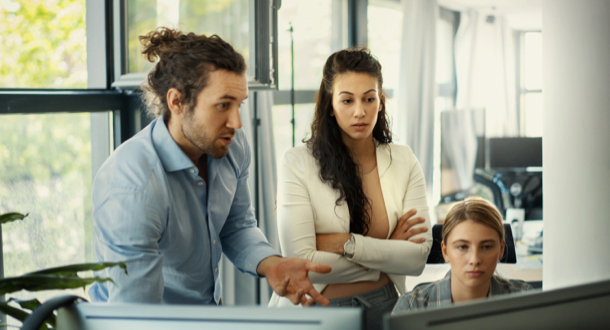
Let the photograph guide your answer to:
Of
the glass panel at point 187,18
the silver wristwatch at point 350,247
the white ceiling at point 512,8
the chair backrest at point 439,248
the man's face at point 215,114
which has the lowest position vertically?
the chair backrest at point 439,248

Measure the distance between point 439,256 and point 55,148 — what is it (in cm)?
155

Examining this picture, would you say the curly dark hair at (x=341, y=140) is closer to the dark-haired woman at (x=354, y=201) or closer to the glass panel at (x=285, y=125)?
the dark-haired woman at (x=354, y=201)

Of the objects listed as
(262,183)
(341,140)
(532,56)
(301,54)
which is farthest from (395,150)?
(532,56)

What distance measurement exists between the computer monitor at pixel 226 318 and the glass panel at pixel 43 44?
4.55 feet

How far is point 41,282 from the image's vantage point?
727 mm

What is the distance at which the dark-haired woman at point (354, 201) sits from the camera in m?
1.53

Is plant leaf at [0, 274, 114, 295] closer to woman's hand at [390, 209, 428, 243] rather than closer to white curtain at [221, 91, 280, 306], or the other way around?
woman's hand at [390, 209, 428, 243]

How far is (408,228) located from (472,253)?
0.71 ft

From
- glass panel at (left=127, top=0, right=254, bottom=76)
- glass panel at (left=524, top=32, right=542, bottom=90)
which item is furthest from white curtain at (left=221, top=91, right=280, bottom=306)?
glass panel at (left=524, top=32, right=542, bottom=90)

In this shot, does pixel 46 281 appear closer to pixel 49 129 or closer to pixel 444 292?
pixel 444 292

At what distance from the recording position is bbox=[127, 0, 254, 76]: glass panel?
6.79 ft

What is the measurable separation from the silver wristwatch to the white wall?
544 mm

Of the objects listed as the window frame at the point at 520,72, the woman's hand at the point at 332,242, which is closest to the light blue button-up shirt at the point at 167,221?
the woman's hand at the point at 332,242

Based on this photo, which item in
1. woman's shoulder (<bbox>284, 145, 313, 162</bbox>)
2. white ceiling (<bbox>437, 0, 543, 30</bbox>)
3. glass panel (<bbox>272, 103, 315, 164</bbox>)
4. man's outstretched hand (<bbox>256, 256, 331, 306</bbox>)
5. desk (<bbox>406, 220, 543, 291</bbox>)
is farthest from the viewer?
white ceiling (<bbox>437, 0, 543, 30</bbox>)
